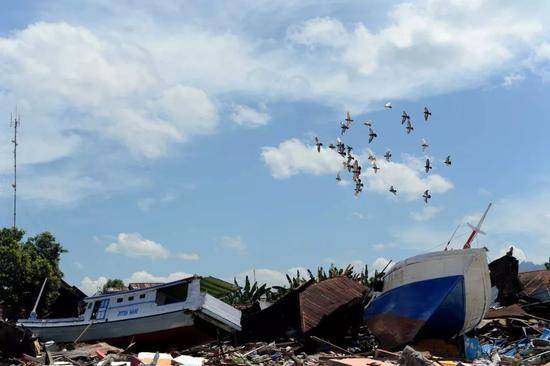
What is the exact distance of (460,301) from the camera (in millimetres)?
17438

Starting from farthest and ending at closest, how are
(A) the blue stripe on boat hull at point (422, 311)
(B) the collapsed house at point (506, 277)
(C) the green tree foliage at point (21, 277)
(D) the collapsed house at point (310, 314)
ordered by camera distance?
(C) the green tree foliage at point (21, 277), (B) the collapsed house at point (506, 277), (D) the collapsed house at point (310, 314), (A) the blue stripe on boat hull at point (422, 311)

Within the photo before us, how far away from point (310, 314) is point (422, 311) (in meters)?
3.95

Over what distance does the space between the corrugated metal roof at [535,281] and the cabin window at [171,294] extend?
13.1m

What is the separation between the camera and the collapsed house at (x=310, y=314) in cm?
2045

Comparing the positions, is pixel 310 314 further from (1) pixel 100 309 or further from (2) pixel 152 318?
(1) pixel 100 309

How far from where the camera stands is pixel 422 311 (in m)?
17.7

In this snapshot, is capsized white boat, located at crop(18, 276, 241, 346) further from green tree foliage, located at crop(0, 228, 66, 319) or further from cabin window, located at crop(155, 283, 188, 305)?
green tree foliage, located at crop(0, 228, 66, 319)

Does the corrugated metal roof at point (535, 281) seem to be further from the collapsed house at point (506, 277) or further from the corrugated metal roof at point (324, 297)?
the corrugated metal roof at point (324, 297)

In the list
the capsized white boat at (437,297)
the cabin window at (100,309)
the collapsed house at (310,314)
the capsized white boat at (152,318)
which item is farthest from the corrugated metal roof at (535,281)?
the cabin window at (100,309)

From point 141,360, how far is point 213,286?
10.1 metres

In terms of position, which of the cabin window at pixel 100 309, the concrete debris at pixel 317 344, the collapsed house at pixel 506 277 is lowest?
the concrete debris at pixel 317 344

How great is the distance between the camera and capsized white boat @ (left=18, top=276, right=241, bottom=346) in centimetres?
2177

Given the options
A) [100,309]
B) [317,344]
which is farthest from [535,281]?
[100,309]

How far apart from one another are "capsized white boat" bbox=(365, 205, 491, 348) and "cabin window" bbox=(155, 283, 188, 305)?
7360mm
